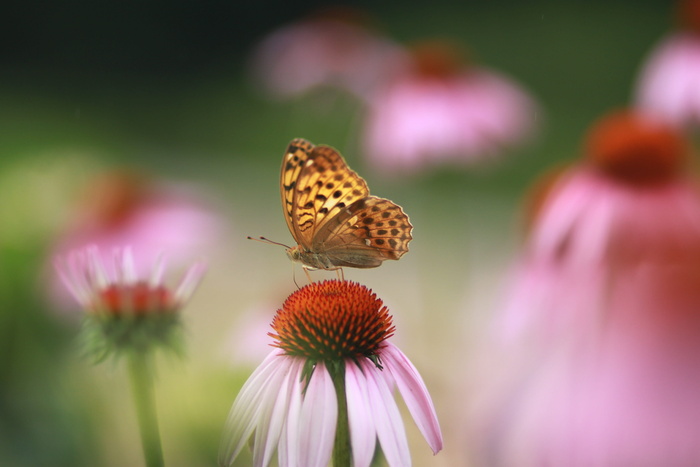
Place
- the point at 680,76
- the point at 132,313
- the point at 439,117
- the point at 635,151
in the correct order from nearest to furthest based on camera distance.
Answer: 1. the point at 132,313
2. the point at 635,151
3. the point at 680,76
4. the point at 439,117

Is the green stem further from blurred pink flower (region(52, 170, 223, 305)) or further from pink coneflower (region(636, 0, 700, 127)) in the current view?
pink coneflower (region(636, 0, 700, 127))

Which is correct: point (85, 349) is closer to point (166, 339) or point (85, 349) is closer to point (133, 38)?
point (166, 339)

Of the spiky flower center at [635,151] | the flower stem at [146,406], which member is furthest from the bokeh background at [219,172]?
the spiky flower center at [635,151]

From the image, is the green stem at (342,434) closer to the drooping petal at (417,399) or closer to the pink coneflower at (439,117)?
the drooping petal at (417,399)

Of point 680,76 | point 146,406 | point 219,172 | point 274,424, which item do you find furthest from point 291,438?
point 219,172

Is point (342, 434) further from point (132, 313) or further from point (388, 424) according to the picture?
point (132, 313)

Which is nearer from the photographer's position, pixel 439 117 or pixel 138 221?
pixel 138 221

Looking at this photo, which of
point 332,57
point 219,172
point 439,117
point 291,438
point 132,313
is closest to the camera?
point 291,438

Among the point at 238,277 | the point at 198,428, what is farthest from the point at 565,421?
the point at 238,277
